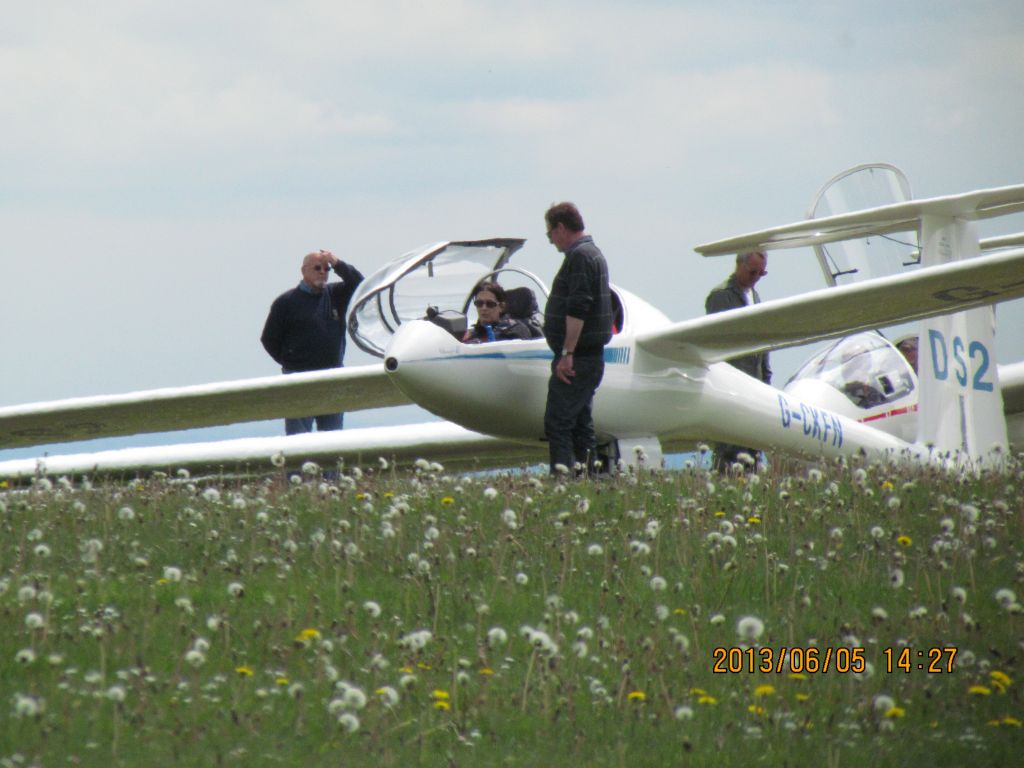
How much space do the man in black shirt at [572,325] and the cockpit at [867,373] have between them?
16.3ft


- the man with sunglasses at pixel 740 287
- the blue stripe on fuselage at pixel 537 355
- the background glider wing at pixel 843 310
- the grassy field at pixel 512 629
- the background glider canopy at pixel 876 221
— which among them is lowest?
the grassy field at pixel 512 629

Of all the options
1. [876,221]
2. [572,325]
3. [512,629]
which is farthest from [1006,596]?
[876,221]

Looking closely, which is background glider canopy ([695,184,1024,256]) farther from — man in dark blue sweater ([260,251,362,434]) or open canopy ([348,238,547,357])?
man in dark blue sweater ([260,251,362,434])

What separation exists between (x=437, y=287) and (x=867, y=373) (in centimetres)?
514

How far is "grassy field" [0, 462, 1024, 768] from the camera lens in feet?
13.8

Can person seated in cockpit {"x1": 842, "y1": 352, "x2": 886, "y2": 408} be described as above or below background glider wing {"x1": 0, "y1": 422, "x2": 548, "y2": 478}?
above

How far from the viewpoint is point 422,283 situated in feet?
36.1

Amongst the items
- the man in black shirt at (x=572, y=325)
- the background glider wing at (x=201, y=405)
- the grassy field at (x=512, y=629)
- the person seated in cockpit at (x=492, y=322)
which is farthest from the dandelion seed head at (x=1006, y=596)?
the background glider wing at (x=201, y=405)

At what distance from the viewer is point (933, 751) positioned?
4.36 metres

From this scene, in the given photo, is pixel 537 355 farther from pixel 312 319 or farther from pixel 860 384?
pixel 860 384

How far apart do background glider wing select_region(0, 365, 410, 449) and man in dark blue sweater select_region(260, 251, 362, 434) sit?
345 mm

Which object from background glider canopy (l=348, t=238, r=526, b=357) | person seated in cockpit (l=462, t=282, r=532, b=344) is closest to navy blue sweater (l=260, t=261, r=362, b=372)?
background glider canopy (l=348, t=238, r=526, b=357)

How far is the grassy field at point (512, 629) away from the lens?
420 centimetres

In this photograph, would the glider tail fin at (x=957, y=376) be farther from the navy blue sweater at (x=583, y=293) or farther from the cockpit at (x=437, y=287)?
the navy blue sweater at (x=583, y=293)
